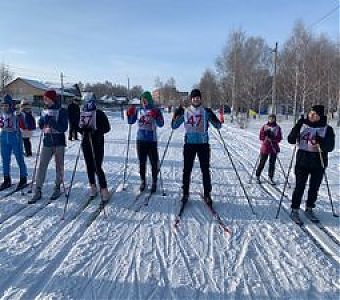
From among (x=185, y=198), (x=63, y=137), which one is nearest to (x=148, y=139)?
(x=185, y=198)

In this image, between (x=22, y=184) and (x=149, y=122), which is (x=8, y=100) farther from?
(x=149, y=122)

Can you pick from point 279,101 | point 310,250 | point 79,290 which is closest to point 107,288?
point 79,290

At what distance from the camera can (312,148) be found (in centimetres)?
561

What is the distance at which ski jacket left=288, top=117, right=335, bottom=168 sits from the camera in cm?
555

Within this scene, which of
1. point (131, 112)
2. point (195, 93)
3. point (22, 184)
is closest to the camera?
point (195, 93)

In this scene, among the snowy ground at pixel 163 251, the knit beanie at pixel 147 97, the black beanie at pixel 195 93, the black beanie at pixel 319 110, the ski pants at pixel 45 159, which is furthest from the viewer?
the knit beanie at pixel 147 97

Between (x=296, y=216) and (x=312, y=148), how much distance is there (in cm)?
119

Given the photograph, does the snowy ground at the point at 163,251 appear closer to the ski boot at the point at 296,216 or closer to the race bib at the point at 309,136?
the ski boot at the point at 296,216

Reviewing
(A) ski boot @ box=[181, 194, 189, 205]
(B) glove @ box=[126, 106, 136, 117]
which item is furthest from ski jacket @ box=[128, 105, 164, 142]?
(A) ski boot @ box=[181, 194, 189, 205]

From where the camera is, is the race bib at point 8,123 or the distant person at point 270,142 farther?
the distant person at point 270,142

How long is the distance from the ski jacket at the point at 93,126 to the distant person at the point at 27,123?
2049 millimetres

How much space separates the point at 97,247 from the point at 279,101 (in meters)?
57.1

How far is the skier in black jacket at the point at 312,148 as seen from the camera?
5.55 m

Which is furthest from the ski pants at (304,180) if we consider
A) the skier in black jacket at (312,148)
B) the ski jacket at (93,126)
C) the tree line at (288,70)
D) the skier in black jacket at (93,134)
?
the tree line at (288,70)
